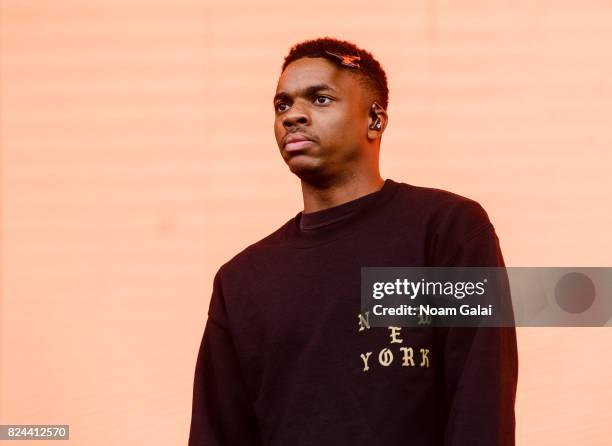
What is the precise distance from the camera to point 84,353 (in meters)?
2.47

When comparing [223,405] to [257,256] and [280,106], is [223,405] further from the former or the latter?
[280,106]

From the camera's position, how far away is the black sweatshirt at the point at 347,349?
1.70 m

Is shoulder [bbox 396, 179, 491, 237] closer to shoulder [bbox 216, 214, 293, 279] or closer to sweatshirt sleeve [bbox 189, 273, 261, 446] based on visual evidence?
Result: shoulder [bbox 216, 214, 293, 279]

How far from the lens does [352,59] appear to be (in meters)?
1.97

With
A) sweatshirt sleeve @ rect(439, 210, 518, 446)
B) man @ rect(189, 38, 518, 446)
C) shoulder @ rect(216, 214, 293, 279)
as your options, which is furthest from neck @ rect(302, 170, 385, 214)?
sweatshirt sleeve @ rect(439, 210, 518, 446)

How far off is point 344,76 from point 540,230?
2.09ft

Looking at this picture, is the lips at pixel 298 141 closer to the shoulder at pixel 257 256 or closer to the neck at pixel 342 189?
the neck at pixel 342 189

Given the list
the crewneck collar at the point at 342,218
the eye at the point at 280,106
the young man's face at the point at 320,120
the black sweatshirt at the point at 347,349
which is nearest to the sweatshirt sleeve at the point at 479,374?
the black sweatshirt at the point at 347,349

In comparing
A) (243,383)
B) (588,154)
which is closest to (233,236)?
(243,383)

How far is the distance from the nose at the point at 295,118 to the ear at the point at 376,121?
0.14 m

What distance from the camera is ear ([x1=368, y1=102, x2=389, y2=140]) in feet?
6.42

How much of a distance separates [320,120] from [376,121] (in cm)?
14

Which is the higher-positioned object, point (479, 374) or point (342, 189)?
point (342, 189)

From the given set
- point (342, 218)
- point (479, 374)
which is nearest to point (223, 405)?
point (342, 218)
